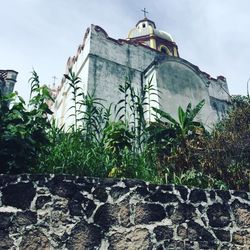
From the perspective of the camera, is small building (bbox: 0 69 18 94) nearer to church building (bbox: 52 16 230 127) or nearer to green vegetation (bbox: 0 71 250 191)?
church building (bbox: 52 16 230 127)

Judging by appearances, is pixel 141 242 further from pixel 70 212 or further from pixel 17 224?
pixel 17 224

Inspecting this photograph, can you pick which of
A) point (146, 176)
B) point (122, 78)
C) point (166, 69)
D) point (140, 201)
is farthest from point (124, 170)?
point (166, 69)

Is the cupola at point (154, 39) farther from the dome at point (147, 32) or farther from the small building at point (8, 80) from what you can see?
the small building at point (8, 80)

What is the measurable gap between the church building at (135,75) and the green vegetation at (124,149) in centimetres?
534

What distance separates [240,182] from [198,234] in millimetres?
2643

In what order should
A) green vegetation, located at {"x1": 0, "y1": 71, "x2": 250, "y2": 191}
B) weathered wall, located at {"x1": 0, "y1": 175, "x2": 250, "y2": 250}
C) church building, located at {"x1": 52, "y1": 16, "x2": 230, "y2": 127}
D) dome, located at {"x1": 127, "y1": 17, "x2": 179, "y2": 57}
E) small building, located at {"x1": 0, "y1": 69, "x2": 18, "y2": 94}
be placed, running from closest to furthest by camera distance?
weathered wall, located at {"x1": 0, "y1": 175, "x2": 250, "y2": 250}
green vegetation, located at {"x1": 0, "y1": 71, "x2": 250, "y2": 191}
small building, located at {"x1": 0, "y1": 69, "x2": 18, "y2": 94}
church building, located at {"x1": 52, "y1": 16, "x2": 230, "y2": 127}
dome, located at {"x1": 127, "y1": 17, "x2": 179, "y2": 57}

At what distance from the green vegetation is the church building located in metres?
5.34

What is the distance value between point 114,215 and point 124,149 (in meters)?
2.61

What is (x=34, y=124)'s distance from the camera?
588 cm

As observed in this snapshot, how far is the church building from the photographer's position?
1458cm

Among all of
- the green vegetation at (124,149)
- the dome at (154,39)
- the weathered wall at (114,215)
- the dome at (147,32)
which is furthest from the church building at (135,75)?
the weathered wall at (114,215)

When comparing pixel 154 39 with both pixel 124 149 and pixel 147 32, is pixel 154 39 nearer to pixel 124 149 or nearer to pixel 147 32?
pixel 147 32

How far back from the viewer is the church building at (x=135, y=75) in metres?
14.6

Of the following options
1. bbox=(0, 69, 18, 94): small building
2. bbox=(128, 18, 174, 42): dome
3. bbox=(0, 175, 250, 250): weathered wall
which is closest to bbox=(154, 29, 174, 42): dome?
bbox=(128, 18, 174, 42): dome
